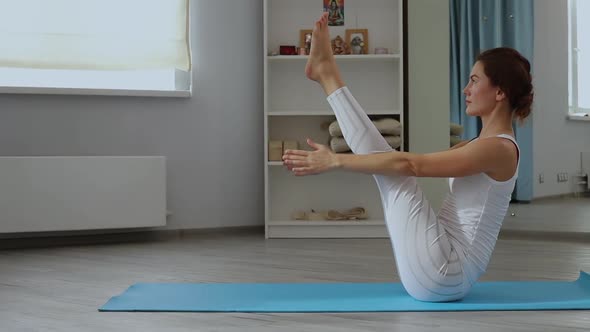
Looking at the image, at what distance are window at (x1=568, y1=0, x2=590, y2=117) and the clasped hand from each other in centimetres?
263

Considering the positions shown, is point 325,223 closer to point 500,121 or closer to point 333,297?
point 333,297

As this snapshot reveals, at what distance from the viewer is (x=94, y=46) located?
4.22 metres

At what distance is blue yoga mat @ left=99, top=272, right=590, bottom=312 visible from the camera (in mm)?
2174

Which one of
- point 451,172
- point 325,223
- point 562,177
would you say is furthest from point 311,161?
point 562,177

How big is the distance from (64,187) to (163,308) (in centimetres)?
203

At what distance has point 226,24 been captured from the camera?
4.55 m

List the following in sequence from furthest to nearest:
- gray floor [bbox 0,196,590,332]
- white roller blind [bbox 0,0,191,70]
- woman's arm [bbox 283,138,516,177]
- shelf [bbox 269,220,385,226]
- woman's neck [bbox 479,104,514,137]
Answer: shelf [bbox 269,220,385,226] < white roller blind [bbox 0,0,191,70] < woman's neck [bbox 479,104,514,137] < woman's arm [bbox 283,138,516,177] < gray floor [bbox 0,196,590,332]

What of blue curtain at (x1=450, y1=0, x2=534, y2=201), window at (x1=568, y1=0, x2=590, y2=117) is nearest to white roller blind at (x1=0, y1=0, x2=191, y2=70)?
blue curtain at (x1=450, y1=0, x2=534, y2=201)

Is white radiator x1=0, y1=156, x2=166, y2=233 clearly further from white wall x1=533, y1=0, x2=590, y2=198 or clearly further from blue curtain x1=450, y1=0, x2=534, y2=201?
→ white wall x1=533, y1=0, x2=590, y2=198

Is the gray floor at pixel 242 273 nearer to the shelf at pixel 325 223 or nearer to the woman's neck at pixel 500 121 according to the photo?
the shelf at pixel 325 223

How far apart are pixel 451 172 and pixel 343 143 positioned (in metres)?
2.07

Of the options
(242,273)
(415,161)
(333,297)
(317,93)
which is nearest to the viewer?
(415,161)

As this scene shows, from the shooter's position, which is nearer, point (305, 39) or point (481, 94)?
point (481, 94)

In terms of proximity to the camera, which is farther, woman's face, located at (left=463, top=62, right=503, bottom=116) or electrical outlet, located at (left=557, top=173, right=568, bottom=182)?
electrical outlet, located at (left=557, top=173, right=568, bottom=182)
